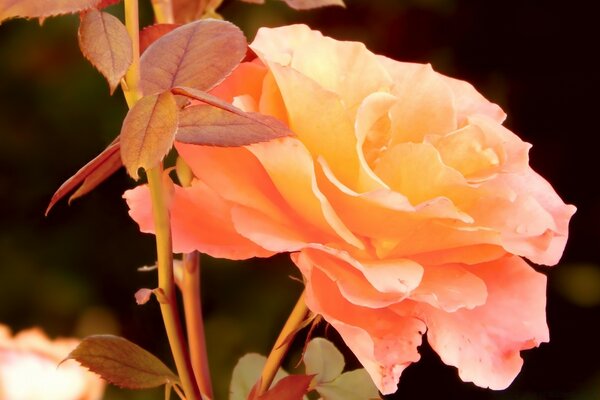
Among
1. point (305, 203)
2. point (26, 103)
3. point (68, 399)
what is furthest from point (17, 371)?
point (26, 103)

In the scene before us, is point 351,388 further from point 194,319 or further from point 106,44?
point 106,44

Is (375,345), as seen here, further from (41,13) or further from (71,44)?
(71,44)

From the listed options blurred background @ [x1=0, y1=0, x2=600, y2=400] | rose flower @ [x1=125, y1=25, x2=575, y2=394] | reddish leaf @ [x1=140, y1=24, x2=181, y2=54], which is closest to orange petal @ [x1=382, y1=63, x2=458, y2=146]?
rose flower @ [x1=125, y1=25, x2=575, y2=394]

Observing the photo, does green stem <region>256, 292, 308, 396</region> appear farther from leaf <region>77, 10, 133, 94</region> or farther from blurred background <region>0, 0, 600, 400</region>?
blurred background <region>0, 0, 600, 400</region>

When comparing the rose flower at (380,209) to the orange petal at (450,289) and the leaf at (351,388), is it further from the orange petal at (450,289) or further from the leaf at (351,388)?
the leaf at (351,388)

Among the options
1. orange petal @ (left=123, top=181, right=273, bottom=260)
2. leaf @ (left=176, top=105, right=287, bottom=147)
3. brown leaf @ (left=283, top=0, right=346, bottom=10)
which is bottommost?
orange petal @ (left=123, top=181, right=273, bottom=260)

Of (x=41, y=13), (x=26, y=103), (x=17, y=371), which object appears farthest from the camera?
(x=26, y=103)
